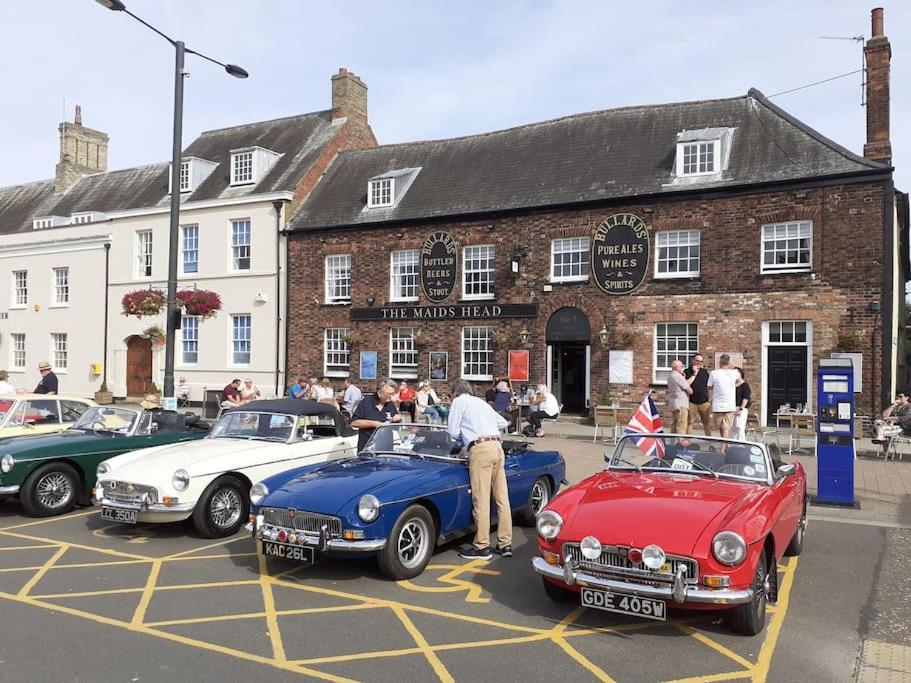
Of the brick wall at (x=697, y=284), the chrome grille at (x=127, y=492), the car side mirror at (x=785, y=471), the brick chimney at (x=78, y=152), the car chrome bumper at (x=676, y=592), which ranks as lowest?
the car chrome bumper at (x=676, y=592)

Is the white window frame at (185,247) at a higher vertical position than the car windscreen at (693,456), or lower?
higher

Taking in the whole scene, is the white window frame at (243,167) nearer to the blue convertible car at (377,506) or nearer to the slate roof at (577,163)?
the slate roof at (577,163)

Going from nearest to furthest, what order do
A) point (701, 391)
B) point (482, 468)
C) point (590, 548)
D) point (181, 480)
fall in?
point (590, 548), point (482, 468), point (181, 480), point (701, 391)

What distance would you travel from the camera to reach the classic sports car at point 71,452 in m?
8.95

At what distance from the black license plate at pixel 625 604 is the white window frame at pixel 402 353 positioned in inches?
699

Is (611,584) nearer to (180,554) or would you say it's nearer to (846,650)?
(846,650)

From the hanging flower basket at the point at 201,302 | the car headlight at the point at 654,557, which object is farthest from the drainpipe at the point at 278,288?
the car headlight at the point at 654,557

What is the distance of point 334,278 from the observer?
24.5 m

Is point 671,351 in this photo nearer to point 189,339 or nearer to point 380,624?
point 380,624

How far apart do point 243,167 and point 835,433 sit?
2273cm

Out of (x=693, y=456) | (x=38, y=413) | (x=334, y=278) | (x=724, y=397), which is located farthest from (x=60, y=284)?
(x=693, y=456)

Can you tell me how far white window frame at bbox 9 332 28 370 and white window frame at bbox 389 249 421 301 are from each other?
1766 centimetres

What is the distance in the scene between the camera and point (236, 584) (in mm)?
6453

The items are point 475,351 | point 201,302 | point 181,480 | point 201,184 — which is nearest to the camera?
point 181,480
